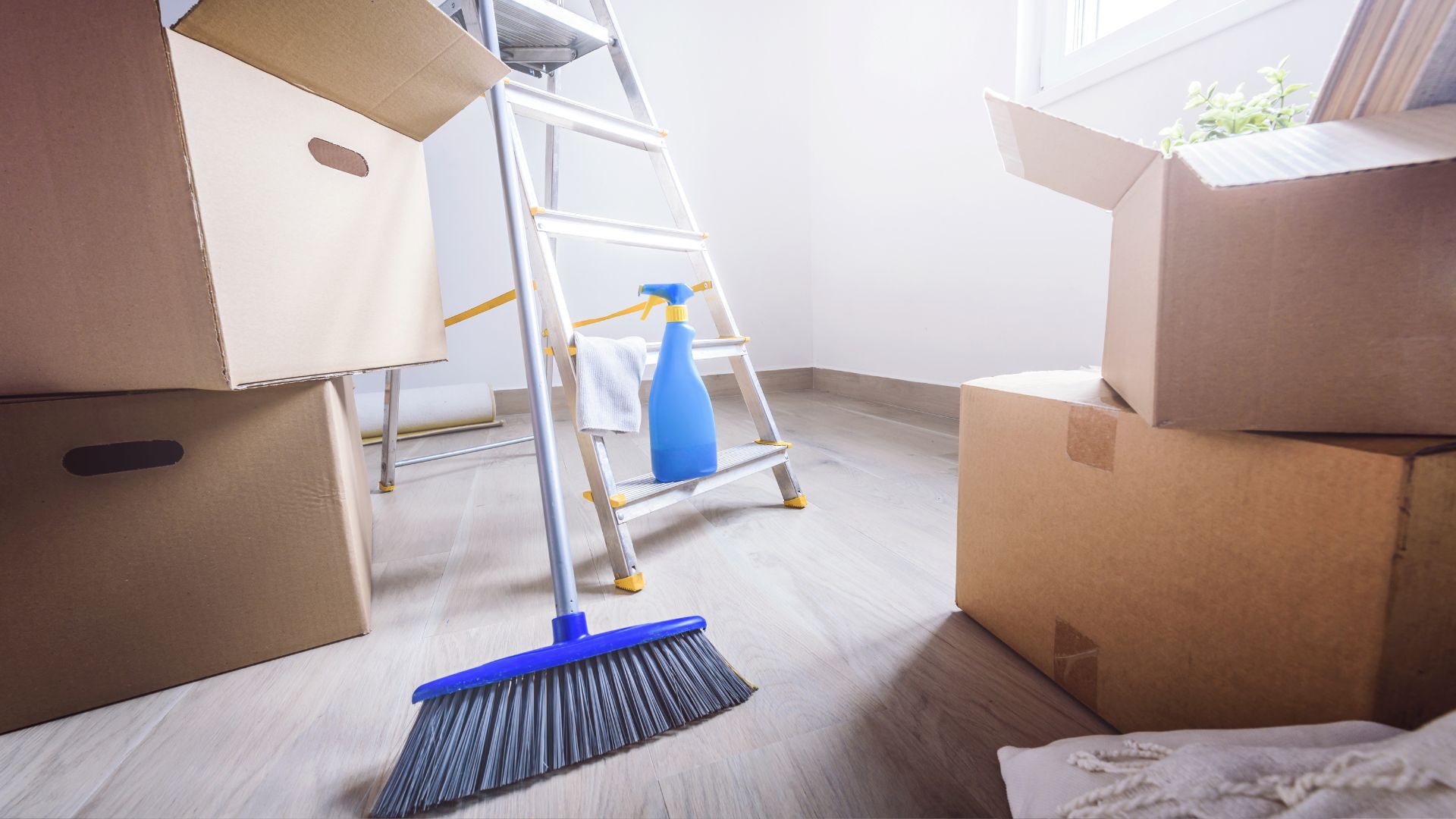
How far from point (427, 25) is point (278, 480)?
55cm

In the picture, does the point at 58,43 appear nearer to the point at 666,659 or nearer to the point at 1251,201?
the point at 666,659

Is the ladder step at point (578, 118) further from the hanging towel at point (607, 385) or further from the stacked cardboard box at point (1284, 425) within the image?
the stacked cardboard box at point (1284, 425)

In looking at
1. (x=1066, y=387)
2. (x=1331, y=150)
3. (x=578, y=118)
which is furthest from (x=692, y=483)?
(x=1331, y=150)

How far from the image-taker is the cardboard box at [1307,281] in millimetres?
327

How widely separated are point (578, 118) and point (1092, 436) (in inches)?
36.4

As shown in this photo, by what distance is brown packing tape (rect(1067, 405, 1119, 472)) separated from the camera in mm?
483

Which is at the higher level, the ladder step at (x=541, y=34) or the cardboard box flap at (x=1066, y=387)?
the ladder step at (x=541, y=34)

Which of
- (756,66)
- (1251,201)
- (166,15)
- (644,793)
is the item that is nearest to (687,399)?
(644,793)

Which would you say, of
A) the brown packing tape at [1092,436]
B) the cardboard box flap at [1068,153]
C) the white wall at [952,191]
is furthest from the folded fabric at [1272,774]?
the white wall at [952,191]

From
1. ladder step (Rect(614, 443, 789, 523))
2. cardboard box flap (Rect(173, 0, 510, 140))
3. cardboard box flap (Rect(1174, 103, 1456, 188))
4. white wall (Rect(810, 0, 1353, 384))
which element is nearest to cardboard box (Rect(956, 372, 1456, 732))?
cardboard box flap (Rect(1174, 103, 1456, 188))

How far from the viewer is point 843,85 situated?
7.16 feet

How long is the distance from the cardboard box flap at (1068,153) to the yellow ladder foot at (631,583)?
69 cm

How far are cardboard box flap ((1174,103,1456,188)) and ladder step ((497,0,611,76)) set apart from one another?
1007 millimetres

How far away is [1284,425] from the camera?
1.20ft
